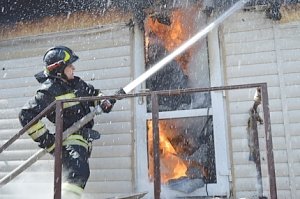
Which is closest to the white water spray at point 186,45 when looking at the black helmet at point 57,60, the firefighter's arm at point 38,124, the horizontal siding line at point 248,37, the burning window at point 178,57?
the burning window at point 178,57

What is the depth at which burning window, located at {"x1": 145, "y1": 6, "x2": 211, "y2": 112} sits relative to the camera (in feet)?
19.8

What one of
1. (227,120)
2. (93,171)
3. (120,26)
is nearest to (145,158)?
(93,171)

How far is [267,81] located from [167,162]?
1.93m

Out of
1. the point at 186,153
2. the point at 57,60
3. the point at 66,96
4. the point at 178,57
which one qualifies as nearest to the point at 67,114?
the point at 66,96

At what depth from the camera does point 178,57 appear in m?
6.30

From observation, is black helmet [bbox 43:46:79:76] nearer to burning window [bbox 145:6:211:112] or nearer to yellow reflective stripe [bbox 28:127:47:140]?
yellow reflective stripe [bbox 28:127:47:140]

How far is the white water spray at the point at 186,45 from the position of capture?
5906 mm

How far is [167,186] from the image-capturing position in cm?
563

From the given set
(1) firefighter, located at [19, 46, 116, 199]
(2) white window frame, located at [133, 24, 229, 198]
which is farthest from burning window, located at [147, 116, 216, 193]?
(1) firefighter, located at [19, 46, 116, 199]

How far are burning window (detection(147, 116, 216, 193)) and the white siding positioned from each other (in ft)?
1.62

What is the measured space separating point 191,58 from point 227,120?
3.88ft

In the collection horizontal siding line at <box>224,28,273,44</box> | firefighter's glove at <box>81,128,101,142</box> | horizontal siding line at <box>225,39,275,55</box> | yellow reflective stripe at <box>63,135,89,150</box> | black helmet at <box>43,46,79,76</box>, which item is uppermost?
horizontal siding line at <box>224,28,273,44</box>

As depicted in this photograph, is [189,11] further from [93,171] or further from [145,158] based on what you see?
[93,171]

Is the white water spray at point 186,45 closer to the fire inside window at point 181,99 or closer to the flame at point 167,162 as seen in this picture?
the fire inside window at point 181,99
